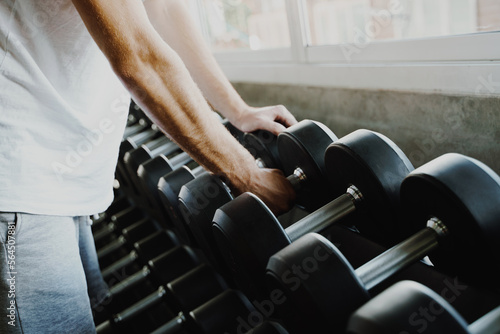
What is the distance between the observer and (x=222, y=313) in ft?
3.93

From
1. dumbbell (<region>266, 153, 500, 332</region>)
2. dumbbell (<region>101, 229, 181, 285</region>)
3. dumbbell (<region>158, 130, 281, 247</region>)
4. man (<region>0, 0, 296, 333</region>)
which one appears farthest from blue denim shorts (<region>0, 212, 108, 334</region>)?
dumbbell (<region>101, 229, 181, 285</region>)

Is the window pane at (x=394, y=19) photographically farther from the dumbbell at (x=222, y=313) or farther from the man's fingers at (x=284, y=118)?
the dumbbell at (x=222, y=313)

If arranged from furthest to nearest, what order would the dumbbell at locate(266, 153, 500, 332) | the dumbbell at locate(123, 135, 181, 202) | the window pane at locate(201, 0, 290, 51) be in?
1. the window pane at locate(201, 0, 290, 51)
2. the dumbbell at locate(123, 135, 181, 202)
3. the dumbbell at locate(266, 153, 500, 332)

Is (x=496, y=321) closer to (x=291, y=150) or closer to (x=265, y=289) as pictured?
(x=265, y=289)

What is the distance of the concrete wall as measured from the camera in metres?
1.02

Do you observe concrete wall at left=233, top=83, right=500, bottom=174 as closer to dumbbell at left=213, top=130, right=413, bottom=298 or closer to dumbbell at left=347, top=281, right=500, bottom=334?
dumbbell at left=213, top=130, right=413, bottom=298

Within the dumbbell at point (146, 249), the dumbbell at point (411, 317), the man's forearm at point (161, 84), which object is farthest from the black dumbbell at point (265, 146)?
the dumbbell at point (411, 317)

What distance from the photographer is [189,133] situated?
0.97 metres

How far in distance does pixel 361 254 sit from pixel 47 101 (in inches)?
34.2

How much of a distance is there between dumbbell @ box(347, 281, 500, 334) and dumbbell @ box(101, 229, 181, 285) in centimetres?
121

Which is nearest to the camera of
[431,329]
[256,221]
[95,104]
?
[431,329]

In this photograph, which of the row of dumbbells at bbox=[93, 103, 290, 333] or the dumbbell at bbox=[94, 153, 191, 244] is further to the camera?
the dumbbell at bbox=[94, 153, 191, 244]

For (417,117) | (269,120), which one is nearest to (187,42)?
(269,120)

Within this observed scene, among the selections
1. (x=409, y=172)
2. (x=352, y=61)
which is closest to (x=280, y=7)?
(x=352, y=61)
